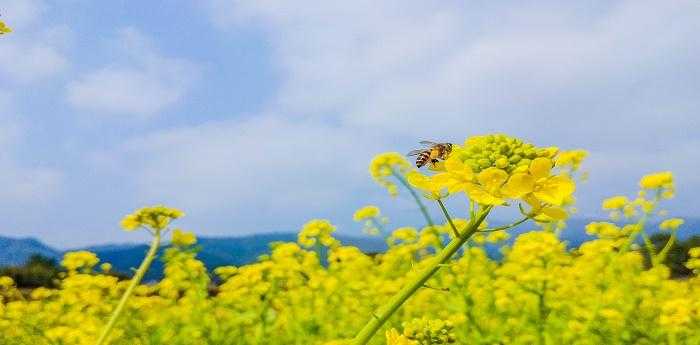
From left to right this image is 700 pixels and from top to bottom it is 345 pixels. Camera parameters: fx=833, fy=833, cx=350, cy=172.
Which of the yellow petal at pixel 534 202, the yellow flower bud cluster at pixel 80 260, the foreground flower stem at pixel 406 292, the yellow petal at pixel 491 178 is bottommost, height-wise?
the foreground flower stem at pixel 406 292

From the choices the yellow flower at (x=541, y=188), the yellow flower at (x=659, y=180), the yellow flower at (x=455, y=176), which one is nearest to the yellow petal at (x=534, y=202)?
the yellow flower at (x=541, y=188)

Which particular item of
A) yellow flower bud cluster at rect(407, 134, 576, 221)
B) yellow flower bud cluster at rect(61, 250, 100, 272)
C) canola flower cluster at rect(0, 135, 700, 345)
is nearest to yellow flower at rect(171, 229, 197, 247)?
canola flower cluster at rect(0, 135, 700, 345)

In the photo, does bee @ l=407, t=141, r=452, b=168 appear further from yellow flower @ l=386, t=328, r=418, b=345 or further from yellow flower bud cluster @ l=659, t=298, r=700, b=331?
yellow flower bud cluster @ l=659, t=298, r=700, b=331

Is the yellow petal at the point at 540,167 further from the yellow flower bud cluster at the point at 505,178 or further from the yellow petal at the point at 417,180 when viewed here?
the yellow petal at the point at 417,180

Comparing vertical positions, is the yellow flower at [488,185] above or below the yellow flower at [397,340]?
above

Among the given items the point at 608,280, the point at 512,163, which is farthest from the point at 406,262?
the point at 512,163

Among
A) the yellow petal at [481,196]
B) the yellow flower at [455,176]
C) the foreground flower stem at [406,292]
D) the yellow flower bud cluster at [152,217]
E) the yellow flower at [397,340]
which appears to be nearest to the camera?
the foreground flower stem at [406,292]

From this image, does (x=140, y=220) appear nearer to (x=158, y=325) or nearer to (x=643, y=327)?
(x=158, y=325)
